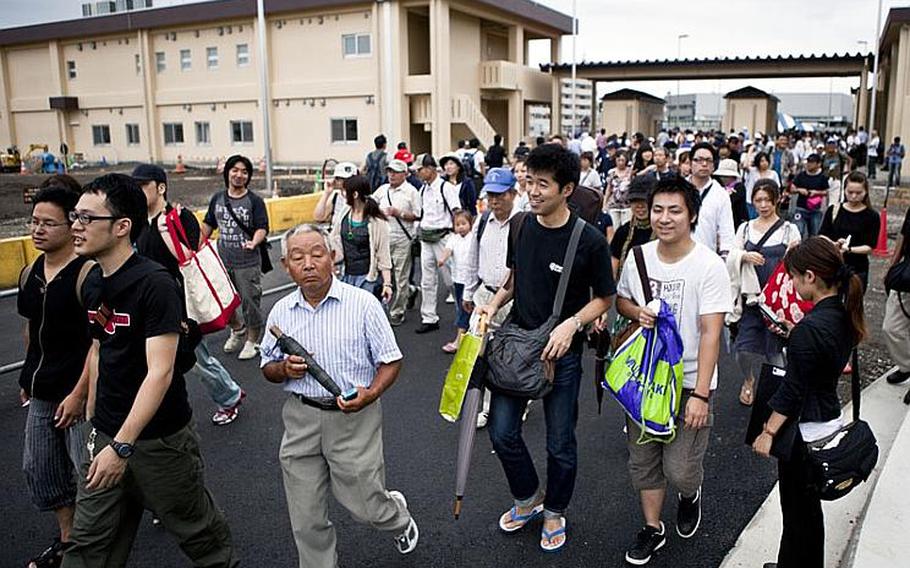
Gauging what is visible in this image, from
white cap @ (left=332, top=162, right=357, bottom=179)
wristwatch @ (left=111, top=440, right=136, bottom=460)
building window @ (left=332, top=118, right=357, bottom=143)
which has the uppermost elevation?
building window @ (left=332, top=118, right=357, bottom=143)

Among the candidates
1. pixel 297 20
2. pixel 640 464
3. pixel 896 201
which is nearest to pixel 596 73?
pixel 297 20

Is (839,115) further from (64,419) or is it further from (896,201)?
(64,419)

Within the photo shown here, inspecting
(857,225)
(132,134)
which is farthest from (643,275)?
(132,134)

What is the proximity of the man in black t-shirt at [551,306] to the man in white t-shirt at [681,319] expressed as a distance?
249mm

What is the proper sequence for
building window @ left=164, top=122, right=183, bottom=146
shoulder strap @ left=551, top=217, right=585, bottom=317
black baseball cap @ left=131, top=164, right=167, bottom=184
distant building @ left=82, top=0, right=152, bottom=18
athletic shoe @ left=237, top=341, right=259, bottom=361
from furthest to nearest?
distant building @ left=82, top=0, right=152, bottom=18 → building window @ left=164, top=122, right=183, bottom=146 → athletic shoe @ left=237, top=341, right=259, bottom=361 → black baseball cap @ left=131, top=164, right=167, bottom=184 → shoulder strap @ left=551, top=217, right=585, bottom=317

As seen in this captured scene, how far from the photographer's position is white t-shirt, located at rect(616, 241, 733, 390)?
3.62 meters

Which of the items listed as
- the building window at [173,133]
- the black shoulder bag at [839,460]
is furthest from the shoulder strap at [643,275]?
the building window at [173,133]

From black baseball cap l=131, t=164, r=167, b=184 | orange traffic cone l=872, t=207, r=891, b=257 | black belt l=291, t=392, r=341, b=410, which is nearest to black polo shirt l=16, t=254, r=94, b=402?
black belt l=291, t=392, r=341, b=410

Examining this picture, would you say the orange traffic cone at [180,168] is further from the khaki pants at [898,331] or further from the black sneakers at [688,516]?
the black sneakers at [688,516]

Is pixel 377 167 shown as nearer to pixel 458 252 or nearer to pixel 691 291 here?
pixel 458 252

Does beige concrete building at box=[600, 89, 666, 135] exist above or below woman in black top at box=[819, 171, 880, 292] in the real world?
above

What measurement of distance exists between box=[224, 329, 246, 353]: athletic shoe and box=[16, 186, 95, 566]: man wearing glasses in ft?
13.2

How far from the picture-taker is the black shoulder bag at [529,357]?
12.2ft

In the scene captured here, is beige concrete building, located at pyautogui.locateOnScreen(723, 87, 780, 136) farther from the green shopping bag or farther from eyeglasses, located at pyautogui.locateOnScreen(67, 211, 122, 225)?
eyeglasses, located at pyautogui.locateOnScreen(67, 211, 122, 225)
